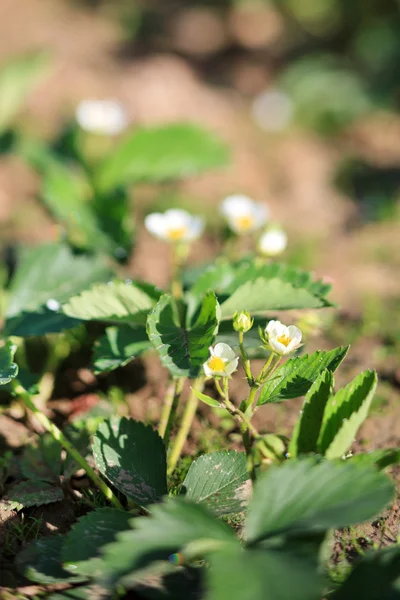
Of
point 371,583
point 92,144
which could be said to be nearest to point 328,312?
point 371,583

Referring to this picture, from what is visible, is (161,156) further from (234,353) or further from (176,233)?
(234,353)

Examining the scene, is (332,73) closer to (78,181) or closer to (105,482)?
(78,181)

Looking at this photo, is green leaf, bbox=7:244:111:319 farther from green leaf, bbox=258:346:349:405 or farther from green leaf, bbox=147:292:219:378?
green leaf, bbox=258:346:349:405

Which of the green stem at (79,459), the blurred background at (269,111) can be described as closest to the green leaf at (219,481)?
the green stem at (79,459)

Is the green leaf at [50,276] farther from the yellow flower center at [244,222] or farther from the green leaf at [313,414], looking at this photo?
the green leaf at [313,414]

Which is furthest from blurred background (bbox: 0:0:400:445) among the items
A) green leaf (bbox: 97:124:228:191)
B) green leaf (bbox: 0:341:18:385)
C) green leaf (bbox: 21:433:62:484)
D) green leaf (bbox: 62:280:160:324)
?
green leaf (bbox: 0:341:18:385)
